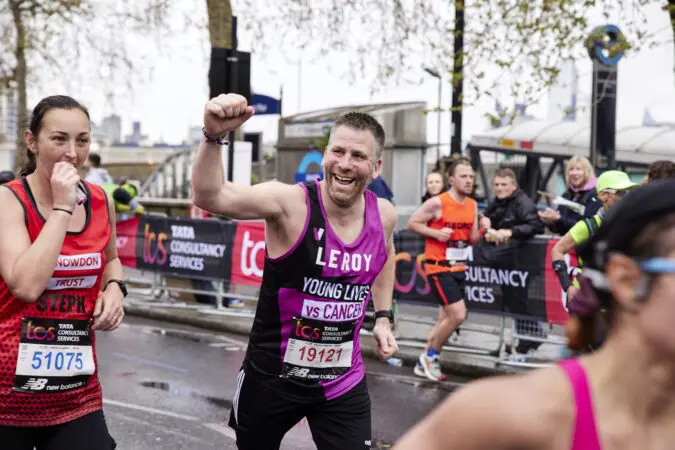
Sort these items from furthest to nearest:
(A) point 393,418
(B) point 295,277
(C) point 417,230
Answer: (C) point 417,230 < (A) point 393,418 < (B) point 295,277

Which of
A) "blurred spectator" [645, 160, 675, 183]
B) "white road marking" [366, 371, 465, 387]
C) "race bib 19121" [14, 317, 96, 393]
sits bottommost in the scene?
"white road marking" [366, 371, 465, 387]

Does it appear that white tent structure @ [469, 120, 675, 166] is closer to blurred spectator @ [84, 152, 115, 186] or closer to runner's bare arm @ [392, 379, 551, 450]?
blurred spectator @ [84, 152, 115, 186]

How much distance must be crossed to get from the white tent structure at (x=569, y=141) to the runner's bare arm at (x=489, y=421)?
20.0m

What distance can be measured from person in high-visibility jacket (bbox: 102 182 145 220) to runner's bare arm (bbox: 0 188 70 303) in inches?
362

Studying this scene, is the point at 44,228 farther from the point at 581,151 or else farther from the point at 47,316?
the point at 581,151

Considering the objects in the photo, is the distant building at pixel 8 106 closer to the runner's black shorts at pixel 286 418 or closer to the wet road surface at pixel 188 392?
the wet road surface at pixel 188 392

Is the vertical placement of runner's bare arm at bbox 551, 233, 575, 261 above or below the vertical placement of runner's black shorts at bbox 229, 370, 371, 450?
above

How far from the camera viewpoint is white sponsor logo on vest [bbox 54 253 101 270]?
344cm

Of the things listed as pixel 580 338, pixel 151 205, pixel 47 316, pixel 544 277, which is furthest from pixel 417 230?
pixel 151 205

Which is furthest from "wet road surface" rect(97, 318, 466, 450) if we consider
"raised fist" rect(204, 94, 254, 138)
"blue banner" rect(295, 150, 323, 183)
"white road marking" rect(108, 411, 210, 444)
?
"blue banner" rect(295, 150, 323, 183)

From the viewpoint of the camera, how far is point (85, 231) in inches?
141

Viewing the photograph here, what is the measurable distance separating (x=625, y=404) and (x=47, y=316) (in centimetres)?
225

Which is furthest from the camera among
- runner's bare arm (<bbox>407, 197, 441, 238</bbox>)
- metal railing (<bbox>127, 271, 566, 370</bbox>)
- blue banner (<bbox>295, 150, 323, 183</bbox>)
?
blue banner (<bbox>295, 150, 323, 183</bbox>)

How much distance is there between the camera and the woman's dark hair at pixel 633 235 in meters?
1.63
